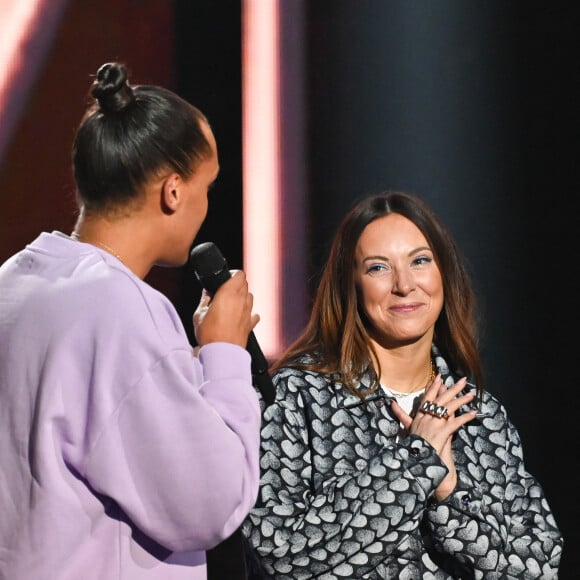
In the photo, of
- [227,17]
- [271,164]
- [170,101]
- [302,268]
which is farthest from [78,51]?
[170,101]

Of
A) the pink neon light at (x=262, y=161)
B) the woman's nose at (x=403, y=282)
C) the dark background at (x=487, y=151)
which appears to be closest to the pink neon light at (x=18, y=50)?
the pink neon light at (x=262, y=161)

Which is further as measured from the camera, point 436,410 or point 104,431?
point 436,410

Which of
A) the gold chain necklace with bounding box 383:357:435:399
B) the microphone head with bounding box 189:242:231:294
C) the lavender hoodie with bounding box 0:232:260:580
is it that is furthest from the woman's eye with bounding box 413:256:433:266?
the lavender hoodie with bounding box 0:232:260:580

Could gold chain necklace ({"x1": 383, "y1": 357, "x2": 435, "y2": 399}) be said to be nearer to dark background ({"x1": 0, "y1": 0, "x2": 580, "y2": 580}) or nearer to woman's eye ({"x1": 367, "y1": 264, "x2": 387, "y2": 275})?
woman's eye ({"x1": 367, "y1": 264, "x2": 387, "y2": 275})

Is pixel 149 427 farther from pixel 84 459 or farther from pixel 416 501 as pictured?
pixel 416 501

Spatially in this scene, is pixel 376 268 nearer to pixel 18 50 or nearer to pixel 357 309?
pixel 357 309

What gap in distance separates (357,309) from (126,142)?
0.80 meters

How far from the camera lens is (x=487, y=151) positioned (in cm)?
234

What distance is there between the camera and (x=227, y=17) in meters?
2.24

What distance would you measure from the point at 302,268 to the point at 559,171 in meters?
0.66

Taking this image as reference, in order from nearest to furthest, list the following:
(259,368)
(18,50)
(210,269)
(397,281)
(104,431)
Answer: (104,431) → (210,269) → (259,368) → (397,281) → (18,50)

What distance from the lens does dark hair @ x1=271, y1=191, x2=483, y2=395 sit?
1783 mm

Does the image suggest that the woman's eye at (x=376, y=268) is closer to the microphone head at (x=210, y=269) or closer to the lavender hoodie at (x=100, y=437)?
the microphone head at (x=210, y=269)

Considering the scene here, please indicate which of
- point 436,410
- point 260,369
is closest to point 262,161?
point 436,410
